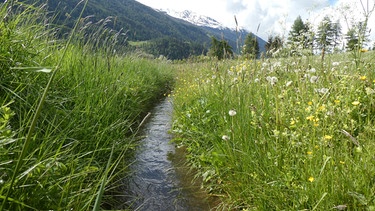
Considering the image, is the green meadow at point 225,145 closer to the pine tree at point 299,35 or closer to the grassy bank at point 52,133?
the grassy bank at point 52,133

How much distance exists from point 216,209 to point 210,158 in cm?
52

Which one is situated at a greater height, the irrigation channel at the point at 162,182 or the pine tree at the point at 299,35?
the pine tree at the point at 299,35

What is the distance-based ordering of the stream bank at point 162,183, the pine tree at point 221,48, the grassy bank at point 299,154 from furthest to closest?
1. the pine tree at point 221,48
2. the stream bank at point 162,183
3. the grassy bank at point 299,154

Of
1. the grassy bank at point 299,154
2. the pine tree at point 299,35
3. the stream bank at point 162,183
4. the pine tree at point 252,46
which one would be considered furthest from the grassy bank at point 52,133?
the pine tree at point 299,35

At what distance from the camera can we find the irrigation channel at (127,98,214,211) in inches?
110

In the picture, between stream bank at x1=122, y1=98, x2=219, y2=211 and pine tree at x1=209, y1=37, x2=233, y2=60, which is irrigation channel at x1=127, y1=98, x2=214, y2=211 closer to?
stream bank at x1=122, y1=98, x2=219, y2=211

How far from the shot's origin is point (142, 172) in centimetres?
346

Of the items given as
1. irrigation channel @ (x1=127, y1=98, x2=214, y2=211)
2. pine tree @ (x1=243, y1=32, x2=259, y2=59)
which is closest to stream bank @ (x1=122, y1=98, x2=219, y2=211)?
irrigation channel @ (x1=127, y1=98, x2=214, y2=211)

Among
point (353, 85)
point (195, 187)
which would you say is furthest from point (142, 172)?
point (353, 85)

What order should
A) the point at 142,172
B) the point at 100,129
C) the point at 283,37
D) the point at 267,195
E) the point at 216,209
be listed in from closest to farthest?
the point at 267,195 → the point at 216,209 → the point at 100,129 → the point at 142,172 → the point at 283,37

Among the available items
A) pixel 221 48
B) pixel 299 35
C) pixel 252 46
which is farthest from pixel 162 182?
pixel 299 35

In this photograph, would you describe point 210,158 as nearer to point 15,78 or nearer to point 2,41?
point 15,78

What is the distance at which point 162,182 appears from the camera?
10.7ft

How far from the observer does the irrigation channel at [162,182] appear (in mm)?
2787
